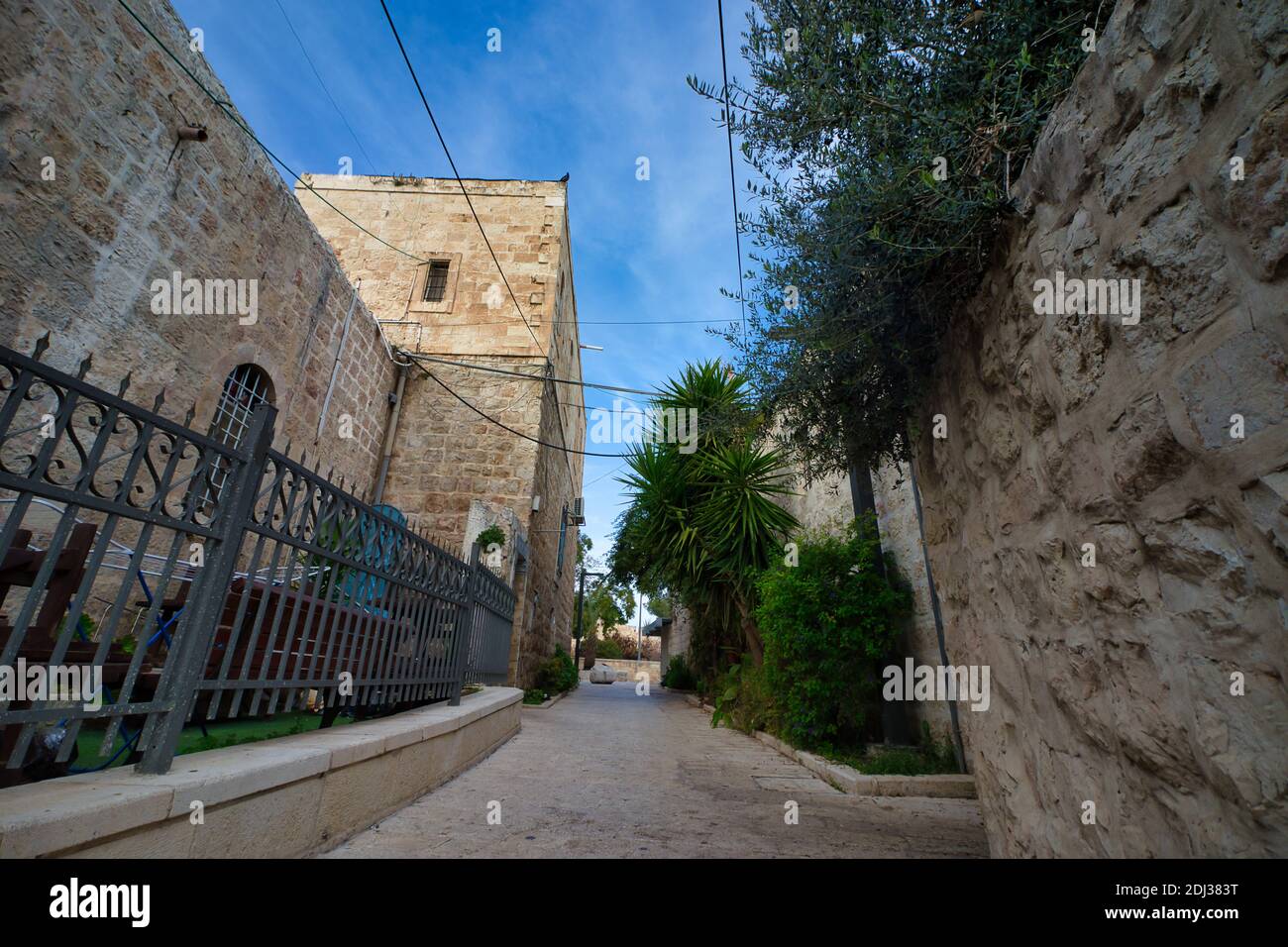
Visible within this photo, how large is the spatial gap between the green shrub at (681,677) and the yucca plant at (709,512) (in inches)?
197

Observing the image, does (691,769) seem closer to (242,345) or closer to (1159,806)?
(1159,806)

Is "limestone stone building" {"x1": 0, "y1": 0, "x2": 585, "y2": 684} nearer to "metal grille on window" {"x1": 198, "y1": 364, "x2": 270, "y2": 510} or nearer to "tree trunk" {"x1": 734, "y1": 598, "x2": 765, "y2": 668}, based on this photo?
"metal grille on window" {"x1": 198, "y1": 364, "x2": 270, "y2": 510}

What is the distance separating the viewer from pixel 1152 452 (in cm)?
132

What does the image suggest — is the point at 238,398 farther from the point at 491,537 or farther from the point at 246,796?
the point at 246,796

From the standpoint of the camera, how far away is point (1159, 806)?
134 cm

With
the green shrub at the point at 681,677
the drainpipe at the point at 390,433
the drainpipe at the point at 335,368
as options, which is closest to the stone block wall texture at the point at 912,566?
the drainpipe at the point at 335,368

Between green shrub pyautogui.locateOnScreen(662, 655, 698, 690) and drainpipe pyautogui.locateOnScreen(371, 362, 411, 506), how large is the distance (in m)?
7.59

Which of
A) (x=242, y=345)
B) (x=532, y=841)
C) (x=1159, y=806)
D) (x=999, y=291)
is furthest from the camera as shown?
(x=242, y=345)

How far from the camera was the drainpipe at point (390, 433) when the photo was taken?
906 centimetres

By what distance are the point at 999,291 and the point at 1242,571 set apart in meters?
1.21

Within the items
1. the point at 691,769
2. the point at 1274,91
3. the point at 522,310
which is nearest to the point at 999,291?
the point at 1274,91

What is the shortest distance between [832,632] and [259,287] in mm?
6487

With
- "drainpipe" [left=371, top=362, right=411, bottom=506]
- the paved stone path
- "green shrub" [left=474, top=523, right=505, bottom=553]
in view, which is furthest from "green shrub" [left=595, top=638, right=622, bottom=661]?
the paved stone path

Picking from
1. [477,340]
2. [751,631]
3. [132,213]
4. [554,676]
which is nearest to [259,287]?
[132,213]
